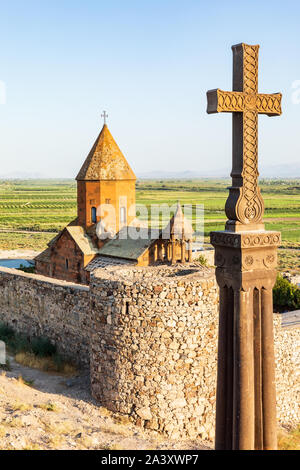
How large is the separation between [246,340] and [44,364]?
556 cm

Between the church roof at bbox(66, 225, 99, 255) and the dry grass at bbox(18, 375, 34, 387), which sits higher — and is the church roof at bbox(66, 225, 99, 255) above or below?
above

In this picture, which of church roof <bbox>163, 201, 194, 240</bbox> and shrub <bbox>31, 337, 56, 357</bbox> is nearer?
shrub <bbox>31, 337, 56, 357</bbox>

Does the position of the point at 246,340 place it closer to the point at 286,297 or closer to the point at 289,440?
the point at 289,440

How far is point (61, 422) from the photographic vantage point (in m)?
6.79

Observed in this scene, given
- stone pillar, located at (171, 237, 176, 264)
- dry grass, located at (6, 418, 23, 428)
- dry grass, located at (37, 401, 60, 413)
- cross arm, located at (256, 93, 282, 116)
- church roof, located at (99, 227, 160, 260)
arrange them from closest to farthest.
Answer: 1. cross arm, located at (256, 93, 282, 116)
2. dry grass, located at (6, 418, 23, 428)
3. dry grass, located at (37, 401, 60, 413)
4. church roof, located at (99, 227, 160, 260)
5. stone pillar, located at (171, 237, 176, 264)

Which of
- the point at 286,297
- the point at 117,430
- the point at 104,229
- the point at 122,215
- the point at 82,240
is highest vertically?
the point at 122,215

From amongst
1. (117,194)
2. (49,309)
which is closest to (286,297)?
(117,194)

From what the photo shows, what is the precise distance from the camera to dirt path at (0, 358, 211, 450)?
20.3 ft

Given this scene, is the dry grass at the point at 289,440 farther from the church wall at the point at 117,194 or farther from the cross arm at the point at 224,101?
the church wall at the point at 117,194

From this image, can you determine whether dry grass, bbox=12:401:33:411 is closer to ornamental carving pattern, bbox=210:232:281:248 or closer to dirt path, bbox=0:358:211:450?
dirt path, bbox=0:358:211:450

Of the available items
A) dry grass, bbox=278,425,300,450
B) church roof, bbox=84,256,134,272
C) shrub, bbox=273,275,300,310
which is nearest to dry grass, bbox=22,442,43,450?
dry grass, bbox=278,425,300,450

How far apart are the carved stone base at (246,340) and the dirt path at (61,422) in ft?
6.41

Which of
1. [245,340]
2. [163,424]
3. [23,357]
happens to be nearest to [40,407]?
[163,424]

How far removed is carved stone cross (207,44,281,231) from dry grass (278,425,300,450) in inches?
173
